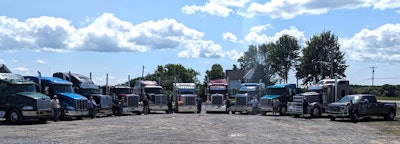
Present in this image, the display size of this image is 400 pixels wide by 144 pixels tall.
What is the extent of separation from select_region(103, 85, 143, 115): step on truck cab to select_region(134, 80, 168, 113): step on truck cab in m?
1.57

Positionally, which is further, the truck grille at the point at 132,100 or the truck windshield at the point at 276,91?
the truck grille at the point at 132,100

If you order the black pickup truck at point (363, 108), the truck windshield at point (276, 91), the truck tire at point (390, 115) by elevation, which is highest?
the truck windshield at point (276, 91)

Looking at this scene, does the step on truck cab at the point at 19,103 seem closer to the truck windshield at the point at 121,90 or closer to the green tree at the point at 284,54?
the truck windshield at the point at 121,90

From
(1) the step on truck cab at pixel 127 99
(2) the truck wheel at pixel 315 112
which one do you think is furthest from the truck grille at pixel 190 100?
(2) the truck wheel at pixel 315 112

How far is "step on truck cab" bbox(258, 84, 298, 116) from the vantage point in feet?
127

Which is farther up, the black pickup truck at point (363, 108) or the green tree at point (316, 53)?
the green tree at point (316, 53)

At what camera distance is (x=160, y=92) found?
45250 millimetres

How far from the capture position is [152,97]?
43.4 m

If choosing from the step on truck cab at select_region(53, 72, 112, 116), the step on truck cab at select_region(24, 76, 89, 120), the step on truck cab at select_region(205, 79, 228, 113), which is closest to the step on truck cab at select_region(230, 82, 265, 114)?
the step on truck cab at select_region(205, 79, 228, 113)

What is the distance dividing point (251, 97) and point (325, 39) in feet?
177

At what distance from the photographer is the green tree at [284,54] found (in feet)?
330

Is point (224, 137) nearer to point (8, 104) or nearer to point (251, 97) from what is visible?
point (8, 104)

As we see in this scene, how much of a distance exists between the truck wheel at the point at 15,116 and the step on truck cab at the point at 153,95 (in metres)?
17.7

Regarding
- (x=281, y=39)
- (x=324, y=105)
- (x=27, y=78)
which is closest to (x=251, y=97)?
(x=324, y=105)
